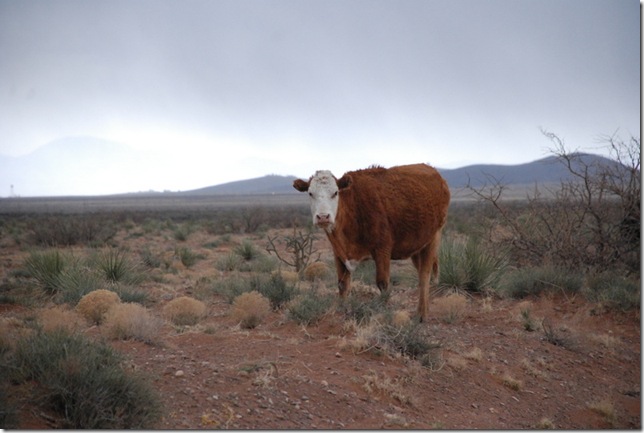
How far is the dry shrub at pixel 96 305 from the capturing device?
776 centimetres

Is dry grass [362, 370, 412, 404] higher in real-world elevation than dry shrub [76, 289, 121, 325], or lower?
lower

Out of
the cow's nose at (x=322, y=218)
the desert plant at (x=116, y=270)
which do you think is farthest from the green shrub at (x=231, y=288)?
the cow's nose at (x=322, y=218)

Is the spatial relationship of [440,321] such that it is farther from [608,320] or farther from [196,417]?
[196,417]

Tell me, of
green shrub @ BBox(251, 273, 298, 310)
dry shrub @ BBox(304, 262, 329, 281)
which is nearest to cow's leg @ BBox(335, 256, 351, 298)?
green shrub @ BBox(251, 273, 298, 310)

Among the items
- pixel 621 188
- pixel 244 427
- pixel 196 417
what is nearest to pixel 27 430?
pixel 196 417

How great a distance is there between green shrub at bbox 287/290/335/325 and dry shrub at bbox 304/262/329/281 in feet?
15.8

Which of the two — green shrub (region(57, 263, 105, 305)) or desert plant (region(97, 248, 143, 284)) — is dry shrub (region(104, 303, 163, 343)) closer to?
green shrub (region(57, 263, 105, 305))

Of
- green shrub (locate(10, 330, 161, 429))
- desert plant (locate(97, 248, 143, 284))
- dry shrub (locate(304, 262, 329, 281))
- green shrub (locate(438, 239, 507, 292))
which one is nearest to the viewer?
green shrub (locate(10, 330, 161, 429))

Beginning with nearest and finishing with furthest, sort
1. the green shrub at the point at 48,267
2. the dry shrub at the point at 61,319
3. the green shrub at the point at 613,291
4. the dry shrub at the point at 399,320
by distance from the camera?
the dry shrub at the point at 61,319 → the dry shrub at the point at 399,320 → the green shrub at the point at 613,291 → the green shrub at the point at 48,267

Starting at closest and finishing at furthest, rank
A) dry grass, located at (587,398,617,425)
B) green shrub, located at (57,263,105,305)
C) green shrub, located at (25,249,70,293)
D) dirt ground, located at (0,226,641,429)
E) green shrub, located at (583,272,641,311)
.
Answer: dirt ground, located at (0,226,641,429) → dry grass, located at (587,398,617,425) → green shrub, located at (57,263,105,305) → green shrub, located at (583,272,641,311) → green shrub, located at (25,249,70,293)

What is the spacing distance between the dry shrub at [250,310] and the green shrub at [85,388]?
3.22 meters

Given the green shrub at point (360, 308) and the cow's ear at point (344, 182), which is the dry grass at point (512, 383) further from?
the cow's ear at point (344, 182)

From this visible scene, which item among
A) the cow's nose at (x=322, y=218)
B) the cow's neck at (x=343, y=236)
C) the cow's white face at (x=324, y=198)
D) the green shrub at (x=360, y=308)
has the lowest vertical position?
the green shrub at (x=360, y=308)

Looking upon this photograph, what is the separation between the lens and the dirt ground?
489cm
